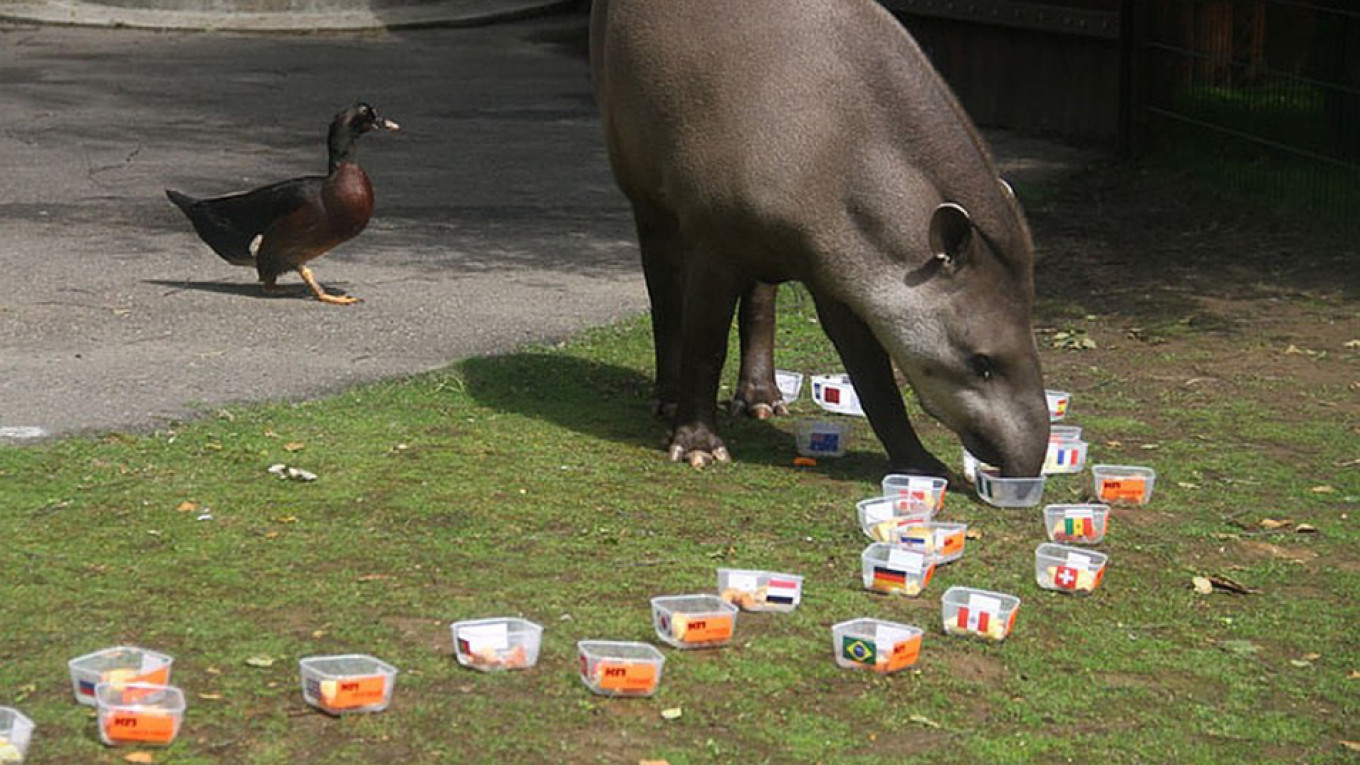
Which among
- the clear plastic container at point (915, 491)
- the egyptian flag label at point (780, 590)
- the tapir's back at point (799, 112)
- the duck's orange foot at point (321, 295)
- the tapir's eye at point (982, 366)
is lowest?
the duck's orange foot at point (321, 295)

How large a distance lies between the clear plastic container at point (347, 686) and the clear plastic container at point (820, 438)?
9.34 feet

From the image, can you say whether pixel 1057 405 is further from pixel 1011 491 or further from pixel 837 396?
pixel 1011 491

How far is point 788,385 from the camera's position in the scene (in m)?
8.73

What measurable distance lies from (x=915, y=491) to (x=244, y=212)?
435cm

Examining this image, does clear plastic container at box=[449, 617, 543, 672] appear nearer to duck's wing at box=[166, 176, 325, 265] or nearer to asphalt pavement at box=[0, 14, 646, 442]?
asphalt pavement at box=[0, 14, 646, 442]

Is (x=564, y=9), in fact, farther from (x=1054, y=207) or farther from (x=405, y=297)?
(x=405, y=297)

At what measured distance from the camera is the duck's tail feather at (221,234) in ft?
33.5

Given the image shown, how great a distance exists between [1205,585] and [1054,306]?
4501 mm

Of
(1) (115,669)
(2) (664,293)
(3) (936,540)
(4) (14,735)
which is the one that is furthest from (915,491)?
(4) (14,735)

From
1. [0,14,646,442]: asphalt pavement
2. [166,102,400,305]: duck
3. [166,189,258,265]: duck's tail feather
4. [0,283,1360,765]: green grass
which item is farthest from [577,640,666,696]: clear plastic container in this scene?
[166,189,258,265]: duck's tail feather

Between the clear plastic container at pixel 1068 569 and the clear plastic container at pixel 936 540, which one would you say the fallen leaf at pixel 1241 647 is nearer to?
the clear plastic container at pixel 1068 569

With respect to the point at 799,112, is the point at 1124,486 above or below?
below

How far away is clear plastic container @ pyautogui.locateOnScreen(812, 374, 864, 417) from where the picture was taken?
848 centimetres

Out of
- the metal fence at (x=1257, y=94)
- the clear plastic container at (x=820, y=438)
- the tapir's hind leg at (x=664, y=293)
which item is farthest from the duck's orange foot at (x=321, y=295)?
the metal fence at (x=1257, y=94)
